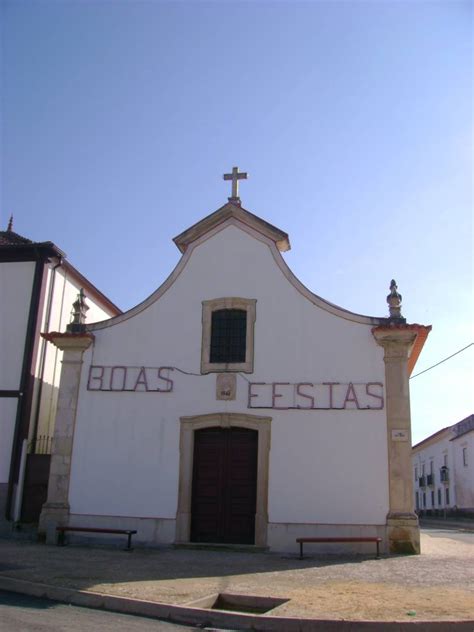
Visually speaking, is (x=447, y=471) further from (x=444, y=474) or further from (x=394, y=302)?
(x=394, y=302)

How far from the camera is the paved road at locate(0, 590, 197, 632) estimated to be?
6.17m

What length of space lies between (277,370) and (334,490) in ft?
9.35

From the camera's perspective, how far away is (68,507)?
1396 cm

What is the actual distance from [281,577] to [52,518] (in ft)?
21.4

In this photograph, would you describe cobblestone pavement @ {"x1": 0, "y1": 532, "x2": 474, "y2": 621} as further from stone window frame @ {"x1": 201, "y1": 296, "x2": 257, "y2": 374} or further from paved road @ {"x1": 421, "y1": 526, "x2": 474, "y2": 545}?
paved road @ {"x1": 421, "y1": 526, "x2": 474, "y2": 545}

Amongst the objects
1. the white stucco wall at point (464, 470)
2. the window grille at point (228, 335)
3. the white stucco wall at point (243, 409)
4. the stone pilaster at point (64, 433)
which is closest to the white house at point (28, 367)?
the stone pilaster at point (64, 433)

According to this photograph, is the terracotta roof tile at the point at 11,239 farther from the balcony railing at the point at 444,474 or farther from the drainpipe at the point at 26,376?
the balcony railing at the point at 444,474

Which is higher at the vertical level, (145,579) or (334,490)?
(334,490)

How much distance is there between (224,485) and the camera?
45.7 ft

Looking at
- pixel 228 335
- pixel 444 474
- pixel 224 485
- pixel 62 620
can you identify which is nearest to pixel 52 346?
pixel 228 335

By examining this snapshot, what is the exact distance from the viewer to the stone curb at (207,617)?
6.16 meters

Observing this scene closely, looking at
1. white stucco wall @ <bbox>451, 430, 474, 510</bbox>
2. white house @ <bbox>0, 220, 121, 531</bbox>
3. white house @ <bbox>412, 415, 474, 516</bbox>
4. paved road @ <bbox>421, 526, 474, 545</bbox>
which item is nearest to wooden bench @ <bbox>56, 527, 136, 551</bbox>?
white house @ <bbox>0, 220, 121, 531</bbox>

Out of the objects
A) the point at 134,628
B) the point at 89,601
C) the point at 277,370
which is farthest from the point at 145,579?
the point at 277,370

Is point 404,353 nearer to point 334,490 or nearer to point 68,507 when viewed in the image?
point 334,490
